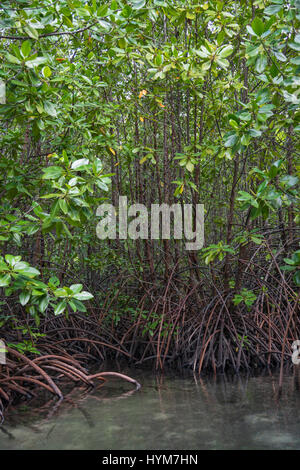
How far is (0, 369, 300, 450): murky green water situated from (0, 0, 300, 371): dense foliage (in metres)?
0.53

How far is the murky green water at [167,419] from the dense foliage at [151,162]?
526 millimetres

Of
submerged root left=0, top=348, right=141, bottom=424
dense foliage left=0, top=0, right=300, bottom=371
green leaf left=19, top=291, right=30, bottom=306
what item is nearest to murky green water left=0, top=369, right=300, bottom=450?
submerged root left=0, top=348, right=141, bottom=424

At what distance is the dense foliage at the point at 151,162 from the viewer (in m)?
2.86

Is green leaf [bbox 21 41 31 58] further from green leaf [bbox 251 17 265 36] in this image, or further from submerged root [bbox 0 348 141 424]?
submerged root [bbox 0 348 141 424]

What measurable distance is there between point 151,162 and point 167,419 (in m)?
2.63

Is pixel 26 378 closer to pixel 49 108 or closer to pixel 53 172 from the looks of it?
pixel 53 172

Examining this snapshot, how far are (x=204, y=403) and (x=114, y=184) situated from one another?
3220mm

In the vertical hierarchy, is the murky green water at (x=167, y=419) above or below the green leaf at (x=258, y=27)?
below

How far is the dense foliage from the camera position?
2.86 m

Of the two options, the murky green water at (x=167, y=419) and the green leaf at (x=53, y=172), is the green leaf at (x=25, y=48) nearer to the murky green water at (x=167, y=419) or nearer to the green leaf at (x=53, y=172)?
the green leaf at (x=53, y=172)

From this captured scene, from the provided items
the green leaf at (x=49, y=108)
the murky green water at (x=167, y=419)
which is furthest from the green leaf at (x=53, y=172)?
the murky green water at (x=167, y=419)
